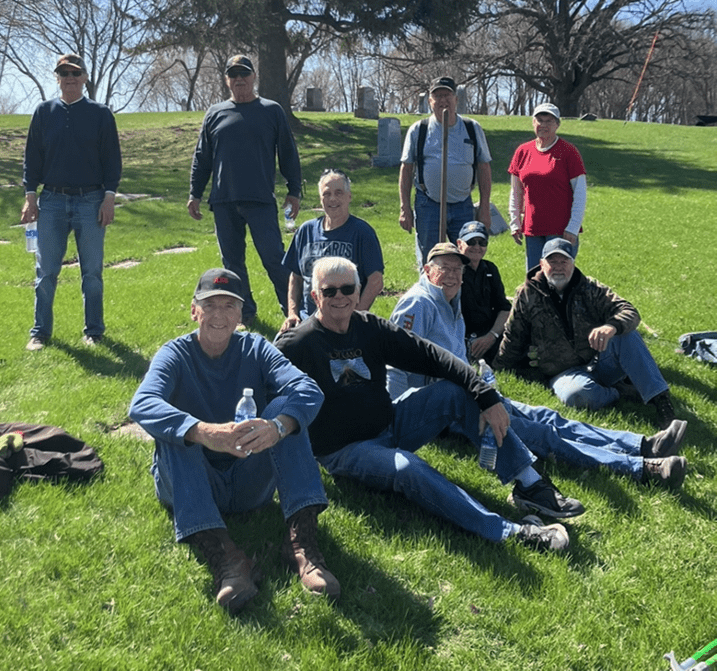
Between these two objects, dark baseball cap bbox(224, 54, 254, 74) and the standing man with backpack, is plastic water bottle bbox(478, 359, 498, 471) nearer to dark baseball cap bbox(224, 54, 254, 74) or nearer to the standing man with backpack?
the standing man with backpack

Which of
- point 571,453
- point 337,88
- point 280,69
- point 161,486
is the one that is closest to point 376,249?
point 571,453

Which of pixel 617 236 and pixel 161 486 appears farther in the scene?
pixel 617 236

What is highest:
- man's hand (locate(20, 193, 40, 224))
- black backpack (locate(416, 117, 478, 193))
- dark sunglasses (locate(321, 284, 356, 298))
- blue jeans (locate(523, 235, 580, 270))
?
black backpack (locate(416, 117, 478, 193))

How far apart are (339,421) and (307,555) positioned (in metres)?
0.88

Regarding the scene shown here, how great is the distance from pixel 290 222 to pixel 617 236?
7.76 metres

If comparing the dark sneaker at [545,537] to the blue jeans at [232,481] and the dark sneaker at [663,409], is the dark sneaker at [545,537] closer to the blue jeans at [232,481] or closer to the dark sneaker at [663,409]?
the blue jeans at [232,481]

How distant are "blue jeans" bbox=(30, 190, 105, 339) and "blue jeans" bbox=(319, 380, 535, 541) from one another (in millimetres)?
3885

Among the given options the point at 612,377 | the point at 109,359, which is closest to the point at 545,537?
the point at 612,377

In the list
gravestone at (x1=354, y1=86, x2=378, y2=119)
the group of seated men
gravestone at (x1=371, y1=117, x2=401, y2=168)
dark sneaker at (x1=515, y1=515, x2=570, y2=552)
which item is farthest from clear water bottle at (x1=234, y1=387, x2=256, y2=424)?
gravestone at (x1=354, y1=86, x2=378, y2=119)

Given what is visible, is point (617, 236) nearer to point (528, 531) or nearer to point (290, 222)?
Result: point (290, 222)

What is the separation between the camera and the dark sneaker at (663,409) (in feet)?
17.4

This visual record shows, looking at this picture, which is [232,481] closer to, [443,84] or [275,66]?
[443,84]

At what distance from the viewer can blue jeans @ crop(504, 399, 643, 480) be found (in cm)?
459

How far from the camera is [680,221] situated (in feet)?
49.4
